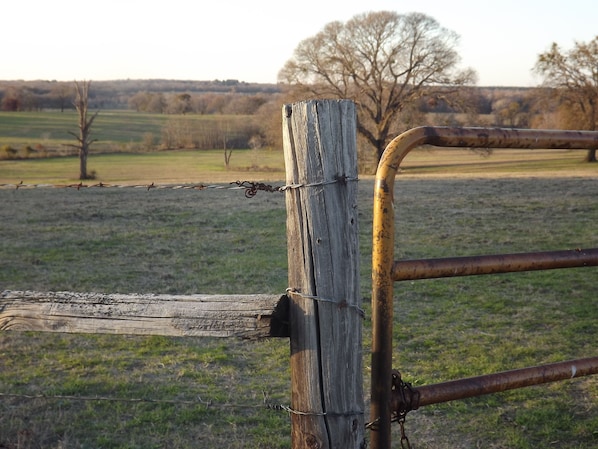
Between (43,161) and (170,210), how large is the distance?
31626mm

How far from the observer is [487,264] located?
1974 millimetres

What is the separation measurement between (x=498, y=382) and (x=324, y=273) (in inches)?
29.1

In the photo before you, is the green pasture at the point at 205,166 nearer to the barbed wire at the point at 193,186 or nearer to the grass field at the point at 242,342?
the grass field at the point at 242,342

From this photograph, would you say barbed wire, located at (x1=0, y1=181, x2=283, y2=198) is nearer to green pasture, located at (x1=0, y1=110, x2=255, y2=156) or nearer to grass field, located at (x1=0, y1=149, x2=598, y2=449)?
grass field, located at (x1=0, y1=149, x2=598, y2=449)

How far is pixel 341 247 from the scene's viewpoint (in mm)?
1854

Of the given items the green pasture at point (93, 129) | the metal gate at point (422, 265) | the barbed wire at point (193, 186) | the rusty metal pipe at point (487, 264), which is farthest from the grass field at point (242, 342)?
the green pasture at point (93, 129)

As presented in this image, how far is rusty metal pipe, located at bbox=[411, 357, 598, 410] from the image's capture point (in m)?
1.99

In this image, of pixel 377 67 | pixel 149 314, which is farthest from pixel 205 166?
pixel 149 314

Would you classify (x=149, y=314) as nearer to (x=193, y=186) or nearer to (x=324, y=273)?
(x=324, y=273)

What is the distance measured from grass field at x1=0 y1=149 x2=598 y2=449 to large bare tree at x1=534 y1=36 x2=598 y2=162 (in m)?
25.1

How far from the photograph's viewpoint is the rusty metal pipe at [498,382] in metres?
1.99

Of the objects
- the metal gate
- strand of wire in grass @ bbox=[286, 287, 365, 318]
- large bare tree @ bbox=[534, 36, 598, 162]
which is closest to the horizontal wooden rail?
strand of wire in grass @ bbox=[286, 287, 365, 318]

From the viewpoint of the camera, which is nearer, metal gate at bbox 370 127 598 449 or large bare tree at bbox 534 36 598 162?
metal gate at bbox 370 127 598 449

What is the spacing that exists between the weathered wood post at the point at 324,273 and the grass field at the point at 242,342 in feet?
1.89
